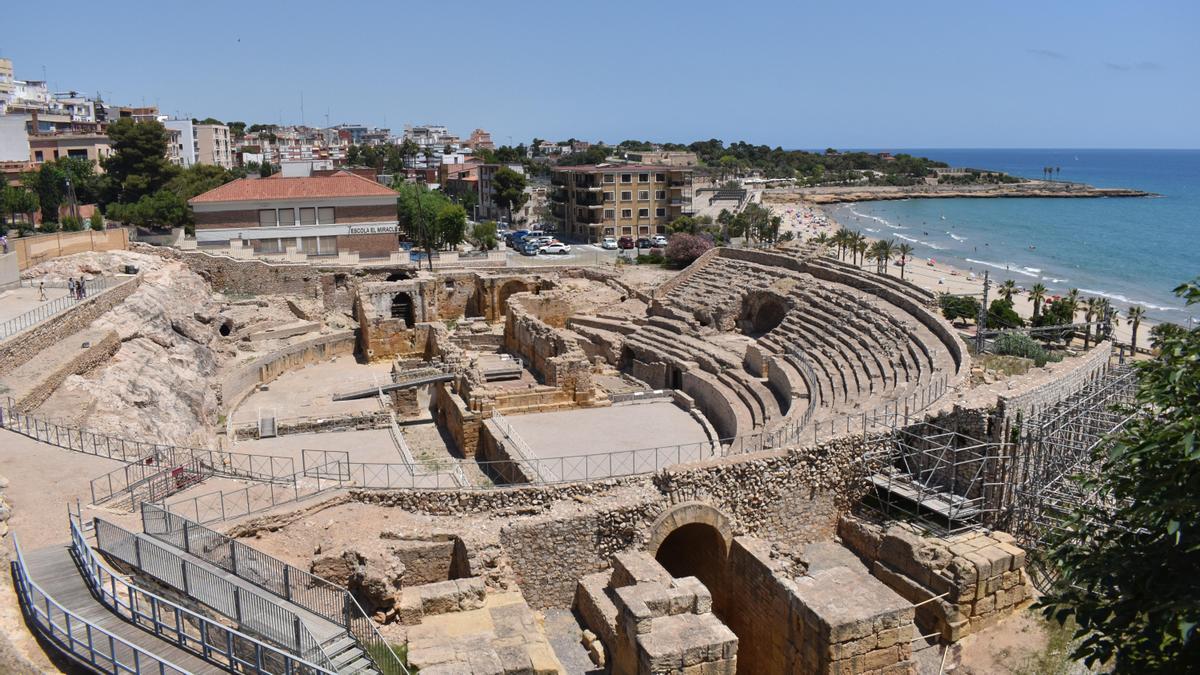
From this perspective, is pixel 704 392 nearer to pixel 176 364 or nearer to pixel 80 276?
pixel 176 364

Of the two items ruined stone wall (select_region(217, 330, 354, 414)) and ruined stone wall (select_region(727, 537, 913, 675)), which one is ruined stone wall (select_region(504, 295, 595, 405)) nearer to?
ruined stone wall (select_region(217, 330, 354, 414))

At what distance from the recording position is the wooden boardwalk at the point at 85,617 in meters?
10.4

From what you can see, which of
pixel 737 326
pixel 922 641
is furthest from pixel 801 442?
pixel 737 326

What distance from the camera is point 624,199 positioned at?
71250 millimetres

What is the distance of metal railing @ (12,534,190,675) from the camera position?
9.95 metres

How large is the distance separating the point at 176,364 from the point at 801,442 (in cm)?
2029

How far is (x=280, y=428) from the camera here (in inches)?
1018

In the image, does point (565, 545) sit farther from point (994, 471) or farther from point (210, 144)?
point (210, 144)

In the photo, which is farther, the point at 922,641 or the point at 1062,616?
the point at 922,641

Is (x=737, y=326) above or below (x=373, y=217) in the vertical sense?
below

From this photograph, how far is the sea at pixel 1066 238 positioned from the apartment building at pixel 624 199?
917 inches

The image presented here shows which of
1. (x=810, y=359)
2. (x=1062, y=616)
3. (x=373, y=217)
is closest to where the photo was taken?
(x=1062, y=616)

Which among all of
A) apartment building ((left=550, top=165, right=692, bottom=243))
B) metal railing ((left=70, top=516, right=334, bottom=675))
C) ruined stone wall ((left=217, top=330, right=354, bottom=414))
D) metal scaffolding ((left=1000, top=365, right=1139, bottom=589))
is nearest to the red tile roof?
ruined stone wall ((left=217, top=330, right=354, bottom=414))

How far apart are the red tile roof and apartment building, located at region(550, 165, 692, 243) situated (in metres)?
25.4
